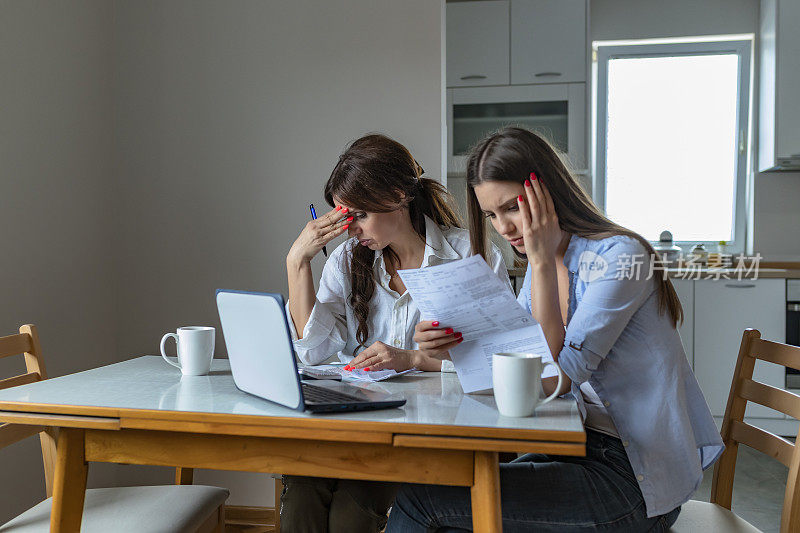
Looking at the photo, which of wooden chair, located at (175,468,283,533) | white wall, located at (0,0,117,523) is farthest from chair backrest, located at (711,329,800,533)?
white wall, located at (0,0,117,523)

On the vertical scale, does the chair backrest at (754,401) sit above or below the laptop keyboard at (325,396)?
below

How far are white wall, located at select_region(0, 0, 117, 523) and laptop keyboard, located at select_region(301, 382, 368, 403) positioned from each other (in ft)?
3.96

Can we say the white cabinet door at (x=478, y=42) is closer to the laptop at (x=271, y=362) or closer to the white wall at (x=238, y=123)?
the white wall at (x=238, y=123)

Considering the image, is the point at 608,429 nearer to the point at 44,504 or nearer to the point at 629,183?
the point at 44,504

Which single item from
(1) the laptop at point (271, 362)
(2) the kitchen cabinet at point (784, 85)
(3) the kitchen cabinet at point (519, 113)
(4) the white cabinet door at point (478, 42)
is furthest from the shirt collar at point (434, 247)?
(2) the kitchen cabinet at point (784, 85)

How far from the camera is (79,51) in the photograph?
2250 mm

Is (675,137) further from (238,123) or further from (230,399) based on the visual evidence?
(230,399)

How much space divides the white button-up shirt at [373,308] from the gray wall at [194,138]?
41cm

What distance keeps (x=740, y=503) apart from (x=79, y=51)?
2861 millimetres

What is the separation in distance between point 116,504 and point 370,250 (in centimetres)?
89

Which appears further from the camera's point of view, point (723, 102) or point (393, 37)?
point (723, 102)

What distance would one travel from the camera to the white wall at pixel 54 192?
198 centimetres

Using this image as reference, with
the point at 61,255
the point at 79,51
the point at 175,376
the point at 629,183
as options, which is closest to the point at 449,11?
the point at 629,183

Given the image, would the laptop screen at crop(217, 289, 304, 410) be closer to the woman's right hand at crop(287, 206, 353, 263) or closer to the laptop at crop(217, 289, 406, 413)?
the laptop at crop(217, 289, 406, 413)
